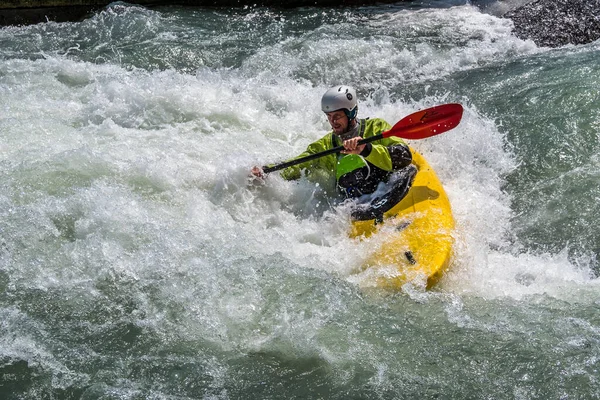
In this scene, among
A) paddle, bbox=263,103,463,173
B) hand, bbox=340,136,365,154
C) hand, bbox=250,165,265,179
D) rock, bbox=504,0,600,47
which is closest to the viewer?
hand, bbox=340,136,365,154

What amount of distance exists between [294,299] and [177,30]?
6.57m

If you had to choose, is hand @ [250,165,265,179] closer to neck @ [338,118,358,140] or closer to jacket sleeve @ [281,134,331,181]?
jacket sleeve @ [281,134,331,181]

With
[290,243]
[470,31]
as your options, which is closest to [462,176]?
[290,243]

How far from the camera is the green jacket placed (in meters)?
5.24

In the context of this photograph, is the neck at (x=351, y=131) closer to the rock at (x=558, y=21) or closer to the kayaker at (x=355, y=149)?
the kayaker at (x=355, y=149)

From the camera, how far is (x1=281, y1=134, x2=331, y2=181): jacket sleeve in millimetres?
5582

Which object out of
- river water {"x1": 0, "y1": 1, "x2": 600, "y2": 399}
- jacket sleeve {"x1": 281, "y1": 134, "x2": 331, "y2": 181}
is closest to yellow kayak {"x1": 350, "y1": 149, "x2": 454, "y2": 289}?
river water {"x1": 0, "y1": 1, "x2": 600, "y2": 399}

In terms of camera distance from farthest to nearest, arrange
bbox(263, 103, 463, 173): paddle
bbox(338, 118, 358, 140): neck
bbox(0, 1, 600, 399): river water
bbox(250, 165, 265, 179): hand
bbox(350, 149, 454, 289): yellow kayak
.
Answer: bbox(250, 165, 265, 179): hand, bbox(263, 103, 463, 173): paddle, bbox(338, 118, 358, 140): neck, bbox(350, 149, 454, 289): yellow kayak, bbox(0, 1, 600, 399): river water

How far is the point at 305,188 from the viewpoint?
5.83 m

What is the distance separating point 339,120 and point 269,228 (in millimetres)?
1032

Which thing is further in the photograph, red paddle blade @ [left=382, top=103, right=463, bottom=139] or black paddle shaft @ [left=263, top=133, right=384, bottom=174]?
red paddle blade @ [left=382, top=103, right=463, bottom=139]

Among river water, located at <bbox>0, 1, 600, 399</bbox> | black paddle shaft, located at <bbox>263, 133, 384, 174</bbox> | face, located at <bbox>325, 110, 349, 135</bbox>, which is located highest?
face, located at <bbox>325, 110, 349, 135</bbox>

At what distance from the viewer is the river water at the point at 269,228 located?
12.3ft

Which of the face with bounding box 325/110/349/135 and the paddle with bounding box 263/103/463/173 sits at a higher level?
the face with bounding box 325/110/349/135
